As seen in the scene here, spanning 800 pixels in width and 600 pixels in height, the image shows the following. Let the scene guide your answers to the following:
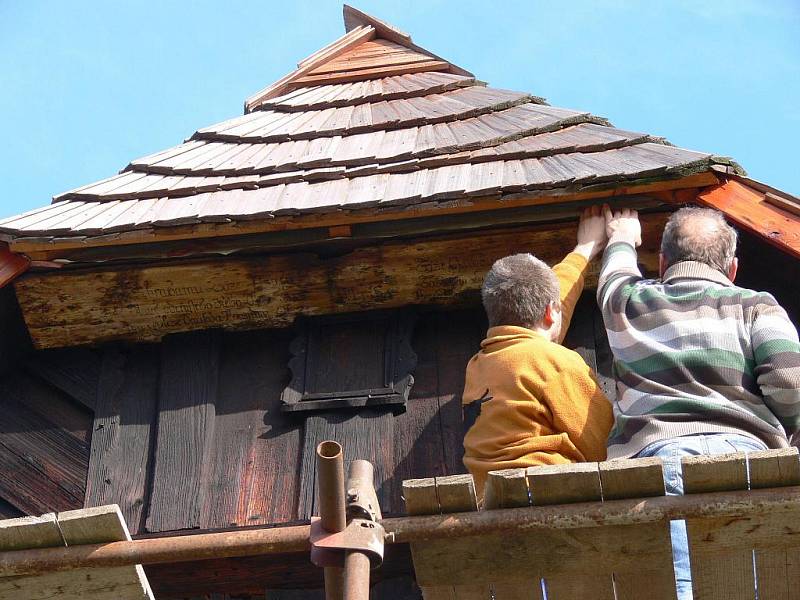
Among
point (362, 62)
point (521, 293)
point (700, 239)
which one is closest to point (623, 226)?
point (700, 239)

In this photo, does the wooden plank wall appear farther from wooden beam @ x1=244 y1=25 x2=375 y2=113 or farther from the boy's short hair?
wooden beam @ x1=244 y1=25 x2=375 y2=113

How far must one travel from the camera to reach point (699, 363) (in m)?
3.37

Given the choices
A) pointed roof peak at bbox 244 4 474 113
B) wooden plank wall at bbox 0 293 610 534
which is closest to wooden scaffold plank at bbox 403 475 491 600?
wooden plank wall at bbox 0 293 610 534

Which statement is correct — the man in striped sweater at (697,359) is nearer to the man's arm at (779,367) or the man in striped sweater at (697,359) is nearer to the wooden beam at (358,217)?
the man's arm at (779,367)

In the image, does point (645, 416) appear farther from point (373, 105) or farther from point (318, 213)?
point (373, 105)

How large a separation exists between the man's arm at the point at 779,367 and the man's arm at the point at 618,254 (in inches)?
19.6

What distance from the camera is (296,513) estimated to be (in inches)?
152

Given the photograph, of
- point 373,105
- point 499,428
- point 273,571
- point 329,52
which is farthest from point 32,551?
point 329,52

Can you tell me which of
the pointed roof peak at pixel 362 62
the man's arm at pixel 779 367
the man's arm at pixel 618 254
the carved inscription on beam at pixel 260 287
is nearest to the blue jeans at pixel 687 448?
the man's arm at pixel 779 367

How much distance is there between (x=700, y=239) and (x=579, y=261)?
1.39ft

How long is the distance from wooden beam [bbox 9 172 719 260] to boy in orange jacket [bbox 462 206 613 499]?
317 mm

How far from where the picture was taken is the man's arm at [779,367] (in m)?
3.26

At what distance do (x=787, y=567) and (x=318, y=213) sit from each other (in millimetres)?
2065

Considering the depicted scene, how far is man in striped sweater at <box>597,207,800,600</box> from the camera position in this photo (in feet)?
10.6
